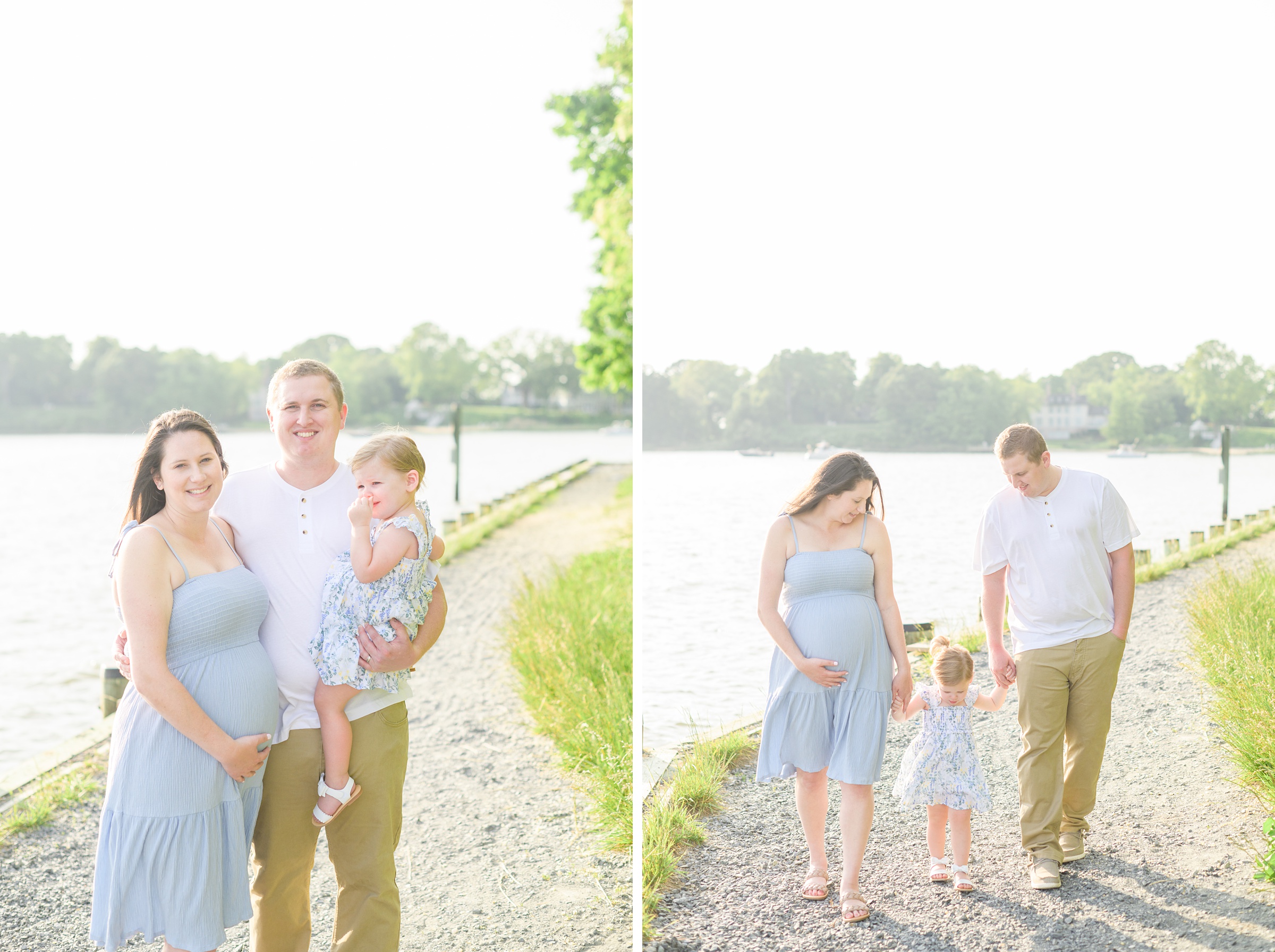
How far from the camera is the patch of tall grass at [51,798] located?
15.3ft

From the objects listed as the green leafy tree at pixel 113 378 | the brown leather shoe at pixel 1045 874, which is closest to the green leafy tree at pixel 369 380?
the green leafy tree at pixel 113 378

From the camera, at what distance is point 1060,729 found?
3221 millimetres

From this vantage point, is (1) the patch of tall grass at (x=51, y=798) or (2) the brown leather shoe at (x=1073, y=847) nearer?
(2) the brown leather shoe at (x=1073, y=847)

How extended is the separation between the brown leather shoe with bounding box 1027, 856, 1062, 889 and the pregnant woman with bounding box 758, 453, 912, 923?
0.57 m

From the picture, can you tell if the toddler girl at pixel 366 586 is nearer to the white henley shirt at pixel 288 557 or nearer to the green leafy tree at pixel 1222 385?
the white henley shirt at pixel 288 557

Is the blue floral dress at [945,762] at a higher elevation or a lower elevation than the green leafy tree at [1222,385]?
lower

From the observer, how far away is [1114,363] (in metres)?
3.53

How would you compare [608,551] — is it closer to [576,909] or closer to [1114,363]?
[576,909]

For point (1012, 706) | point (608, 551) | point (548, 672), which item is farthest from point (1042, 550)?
point (608, 551)

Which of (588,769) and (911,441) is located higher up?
(911,441)

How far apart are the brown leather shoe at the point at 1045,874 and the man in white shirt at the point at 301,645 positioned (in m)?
2.01

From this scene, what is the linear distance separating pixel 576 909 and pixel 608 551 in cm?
672

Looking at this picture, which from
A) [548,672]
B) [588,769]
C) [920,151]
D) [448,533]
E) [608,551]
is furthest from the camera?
[448,533]

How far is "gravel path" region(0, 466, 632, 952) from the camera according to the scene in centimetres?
378
